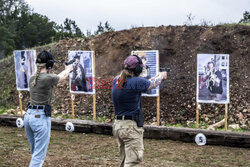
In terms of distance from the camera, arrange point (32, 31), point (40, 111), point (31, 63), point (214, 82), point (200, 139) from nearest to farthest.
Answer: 1. point (40, 111)
2. point (200, 139)
3. point (214, 82)
4. point (31, 63)
5. point (32, 31)

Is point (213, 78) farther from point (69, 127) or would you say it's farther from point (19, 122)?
point (19, 122)

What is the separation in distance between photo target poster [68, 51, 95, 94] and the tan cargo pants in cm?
514

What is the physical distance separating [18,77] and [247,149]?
7.25 metres

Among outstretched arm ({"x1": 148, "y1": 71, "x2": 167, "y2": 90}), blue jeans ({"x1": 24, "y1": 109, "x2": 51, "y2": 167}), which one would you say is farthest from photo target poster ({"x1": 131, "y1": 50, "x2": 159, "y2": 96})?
blue jeans ({"x1": 24, "y1": 109, "x2": 51, "y2": 167})

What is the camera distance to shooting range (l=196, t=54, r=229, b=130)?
Result: 25.6 ft

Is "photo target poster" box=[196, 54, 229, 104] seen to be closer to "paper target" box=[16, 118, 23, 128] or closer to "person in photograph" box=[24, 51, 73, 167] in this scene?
"person in photograph" box=[24, 51, 73, 167]

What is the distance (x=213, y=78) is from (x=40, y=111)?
16.7ft

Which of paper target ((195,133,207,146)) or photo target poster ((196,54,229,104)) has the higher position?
photo target poster ((196,54,229,104))

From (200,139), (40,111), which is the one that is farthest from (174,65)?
(40,111)

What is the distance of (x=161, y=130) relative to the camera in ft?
24.8

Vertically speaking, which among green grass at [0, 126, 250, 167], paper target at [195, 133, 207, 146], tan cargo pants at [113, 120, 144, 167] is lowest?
green grass at [0, 126, 250, 167]

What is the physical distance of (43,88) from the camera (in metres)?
4.11

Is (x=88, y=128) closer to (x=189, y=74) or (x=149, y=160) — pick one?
(x=149, y=160)

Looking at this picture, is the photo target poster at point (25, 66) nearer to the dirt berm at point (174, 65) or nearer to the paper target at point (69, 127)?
the dirt berm at point (174, 65)
